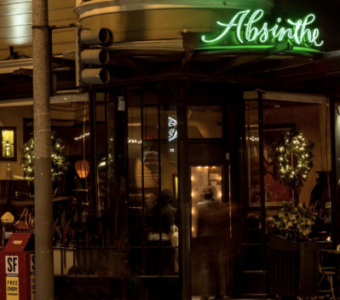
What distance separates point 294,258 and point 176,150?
8.44 ft

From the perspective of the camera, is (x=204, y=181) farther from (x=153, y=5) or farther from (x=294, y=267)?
(x=153, y=5)

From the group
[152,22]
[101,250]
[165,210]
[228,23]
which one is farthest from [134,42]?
[101,250]

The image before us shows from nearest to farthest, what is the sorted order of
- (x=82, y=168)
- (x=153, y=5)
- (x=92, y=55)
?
(x=92, y=55), (x=153, y=5), (x=82, y=168)

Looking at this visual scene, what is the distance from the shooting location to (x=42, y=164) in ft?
24.5

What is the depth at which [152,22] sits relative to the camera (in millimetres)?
9508

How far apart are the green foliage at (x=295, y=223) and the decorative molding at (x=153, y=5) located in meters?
3.36

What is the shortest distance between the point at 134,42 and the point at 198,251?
3.98 meters

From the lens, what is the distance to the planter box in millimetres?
9188

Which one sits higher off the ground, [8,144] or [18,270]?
A: [8,144]

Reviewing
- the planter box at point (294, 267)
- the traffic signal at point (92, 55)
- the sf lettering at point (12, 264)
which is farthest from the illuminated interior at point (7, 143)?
the planter box at point (294, 267)

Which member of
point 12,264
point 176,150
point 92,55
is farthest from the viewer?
point 176,150

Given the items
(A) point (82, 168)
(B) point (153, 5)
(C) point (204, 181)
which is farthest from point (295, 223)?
(B) point (153, 5)

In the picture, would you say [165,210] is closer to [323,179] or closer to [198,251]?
[198,251]

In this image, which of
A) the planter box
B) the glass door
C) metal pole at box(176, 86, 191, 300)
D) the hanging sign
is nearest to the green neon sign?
the hanging sign
